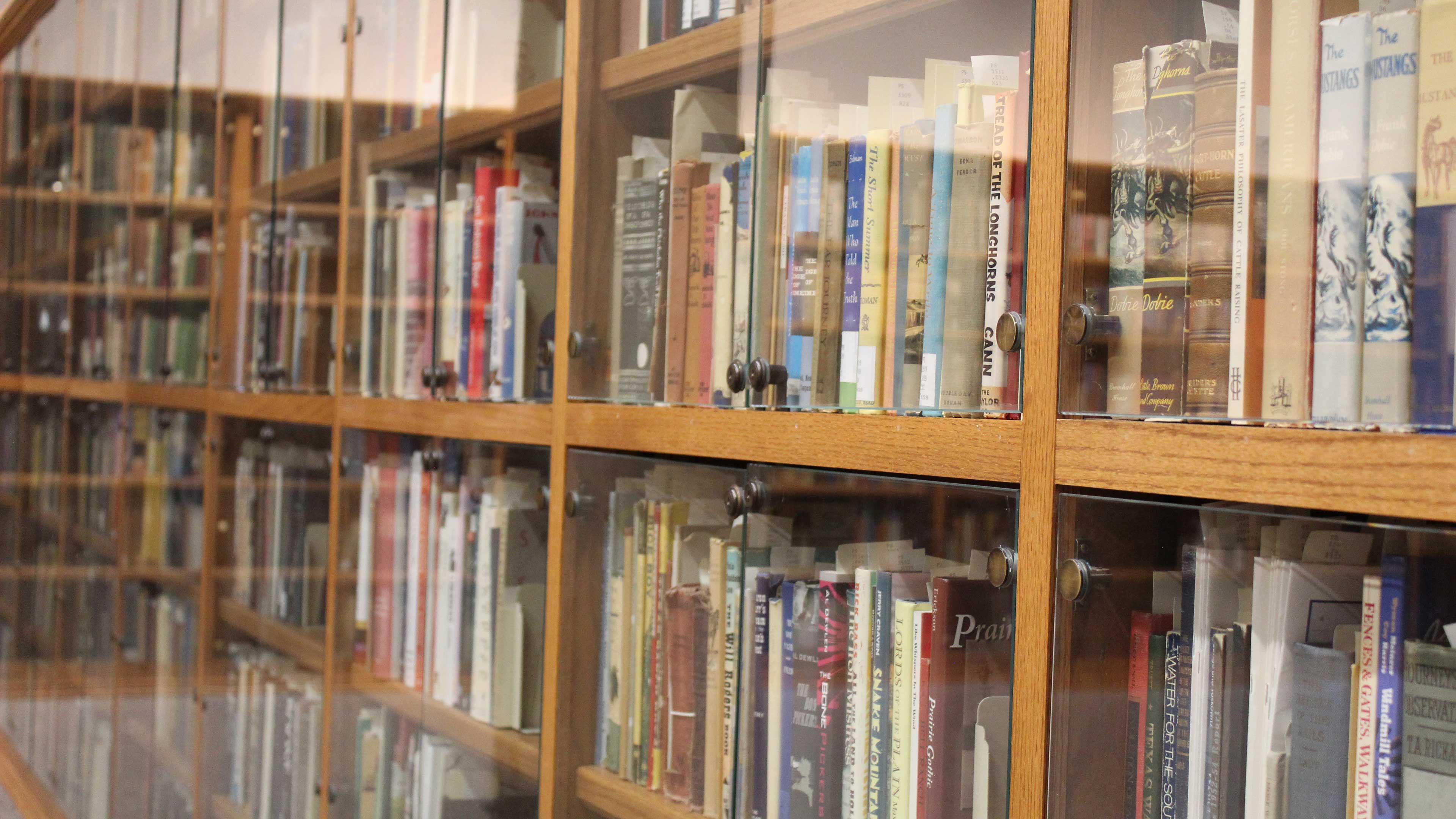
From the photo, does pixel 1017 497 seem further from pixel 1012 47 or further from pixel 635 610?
pixel 635 610

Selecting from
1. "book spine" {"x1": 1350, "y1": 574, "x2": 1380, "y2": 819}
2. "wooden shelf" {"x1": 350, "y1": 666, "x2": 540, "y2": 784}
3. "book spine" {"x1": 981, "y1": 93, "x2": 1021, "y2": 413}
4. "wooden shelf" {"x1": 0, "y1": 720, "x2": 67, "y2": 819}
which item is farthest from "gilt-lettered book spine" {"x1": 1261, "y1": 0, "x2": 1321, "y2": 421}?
"wooden shelf" {"x1": 0, "y1": 720, "x2": 67, "y2": 819}

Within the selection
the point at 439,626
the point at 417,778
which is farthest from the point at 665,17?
the point at 417,778

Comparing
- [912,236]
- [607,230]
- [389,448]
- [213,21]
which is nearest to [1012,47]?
[912,236]

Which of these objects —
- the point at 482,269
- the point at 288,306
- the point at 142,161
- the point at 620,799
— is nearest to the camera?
the point at 620,799

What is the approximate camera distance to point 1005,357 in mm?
925

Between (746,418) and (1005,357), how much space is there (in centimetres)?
35

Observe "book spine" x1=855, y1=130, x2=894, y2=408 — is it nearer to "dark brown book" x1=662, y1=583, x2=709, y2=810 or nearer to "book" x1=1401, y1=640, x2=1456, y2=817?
"dark brown book" x1=662, y1=583, x2=709, y2=810

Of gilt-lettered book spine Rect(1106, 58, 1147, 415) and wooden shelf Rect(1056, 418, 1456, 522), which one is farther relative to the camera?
gilt-lettered book spine Rect(1106, 58, 1147, 415)

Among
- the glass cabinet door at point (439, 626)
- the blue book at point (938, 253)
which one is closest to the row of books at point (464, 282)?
the glass cabinet door at point (439, 626)

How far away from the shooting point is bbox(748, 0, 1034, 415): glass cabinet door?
3.09 ft

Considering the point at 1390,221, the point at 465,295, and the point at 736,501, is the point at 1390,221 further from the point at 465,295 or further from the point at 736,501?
the point at 465,295

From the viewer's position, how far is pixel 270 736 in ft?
7.75

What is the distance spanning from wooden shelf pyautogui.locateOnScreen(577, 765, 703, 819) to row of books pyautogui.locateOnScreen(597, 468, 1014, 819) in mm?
12

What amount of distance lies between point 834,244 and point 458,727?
1.03m
